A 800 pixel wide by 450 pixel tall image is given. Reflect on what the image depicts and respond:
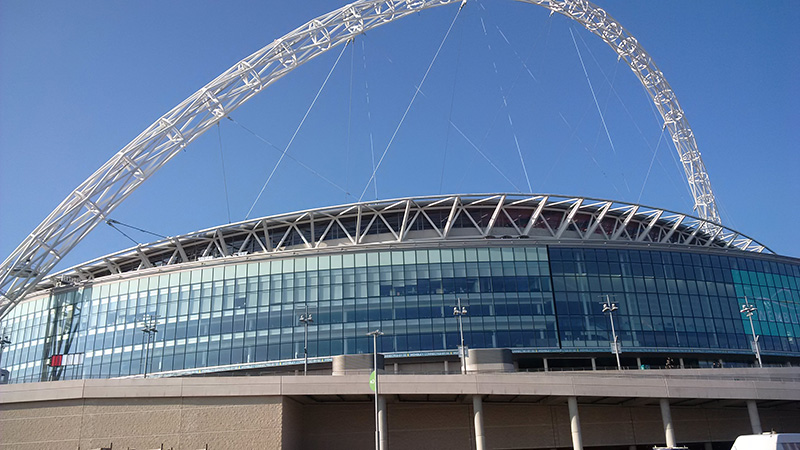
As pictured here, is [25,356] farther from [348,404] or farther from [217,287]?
[348,404]

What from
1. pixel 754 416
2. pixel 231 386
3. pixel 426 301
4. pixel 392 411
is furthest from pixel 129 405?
pixel 754 416

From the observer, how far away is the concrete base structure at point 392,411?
4191 cm

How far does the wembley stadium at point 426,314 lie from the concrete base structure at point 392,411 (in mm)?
164

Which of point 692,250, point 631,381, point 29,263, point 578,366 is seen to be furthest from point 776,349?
point 29,263

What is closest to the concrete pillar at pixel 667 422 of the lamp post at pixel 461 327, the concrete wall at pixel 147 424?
the lamp post at pixel 461 327

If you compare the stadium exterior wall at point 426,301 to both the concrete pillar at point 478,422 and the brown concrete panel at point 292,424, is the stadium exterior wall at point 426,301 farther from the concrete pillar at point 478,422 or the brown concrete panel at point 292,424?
the concrete pillar at point 478,422

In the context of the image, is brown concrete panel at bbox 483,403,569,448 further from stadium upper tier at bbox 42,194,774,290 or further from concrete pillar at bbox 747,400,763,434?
stadium upper tier at bbox 42,194,774,290

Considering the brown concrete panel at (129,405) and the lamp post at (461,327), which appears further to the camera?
the lamp post at (461,327)

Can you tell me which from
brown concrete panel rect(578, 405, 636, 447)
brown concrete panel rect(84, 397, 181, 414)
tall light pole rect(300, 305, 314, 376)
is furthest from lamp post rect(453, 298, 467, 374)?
brown concrete panel rect(84, 397, 181, 414)

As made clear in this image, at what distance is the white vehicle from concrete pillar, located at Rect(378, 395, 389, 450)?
2086 cm

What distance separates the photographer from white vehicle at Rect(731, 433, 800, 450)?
3189cm

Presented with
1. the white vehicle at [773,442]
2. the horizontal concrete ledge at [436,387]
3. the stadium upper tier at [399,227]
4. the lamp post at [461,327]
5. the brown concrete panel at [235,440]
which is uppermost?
the stadium upper tier at [399,227]

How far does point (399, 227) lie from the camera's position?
7044 cm

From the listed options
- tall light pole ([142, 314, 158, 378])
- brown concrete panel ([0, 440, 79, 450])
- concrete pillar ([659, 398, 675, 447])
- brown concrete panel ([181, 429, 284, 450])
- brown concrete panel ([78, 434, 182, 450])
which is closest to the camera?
brown concrete panel ([181, 429, 284, 450])
